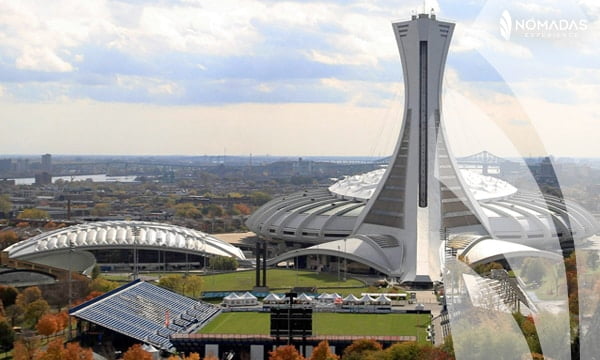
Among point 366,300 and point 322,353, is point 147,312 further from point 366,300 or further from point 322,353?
point 322,353

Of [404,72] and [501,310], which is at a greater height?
[404,72]

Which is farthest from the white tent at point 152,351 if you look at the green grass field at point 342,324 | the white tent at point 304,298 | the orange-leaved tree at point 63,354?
the white tent at point 304,298

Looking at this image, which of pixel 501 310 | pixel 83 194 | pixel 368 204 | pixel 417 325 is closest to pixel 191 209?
pixel 83 194

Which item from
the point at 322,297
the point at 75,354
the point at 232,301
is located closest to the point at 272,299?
the point at 232,301

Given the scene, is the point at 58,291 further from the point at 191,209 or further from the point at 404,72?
the point at 191,209

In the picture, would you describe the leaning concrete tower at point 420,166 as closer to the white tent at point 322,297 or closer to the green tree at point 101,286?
the white tent at point 322,297
